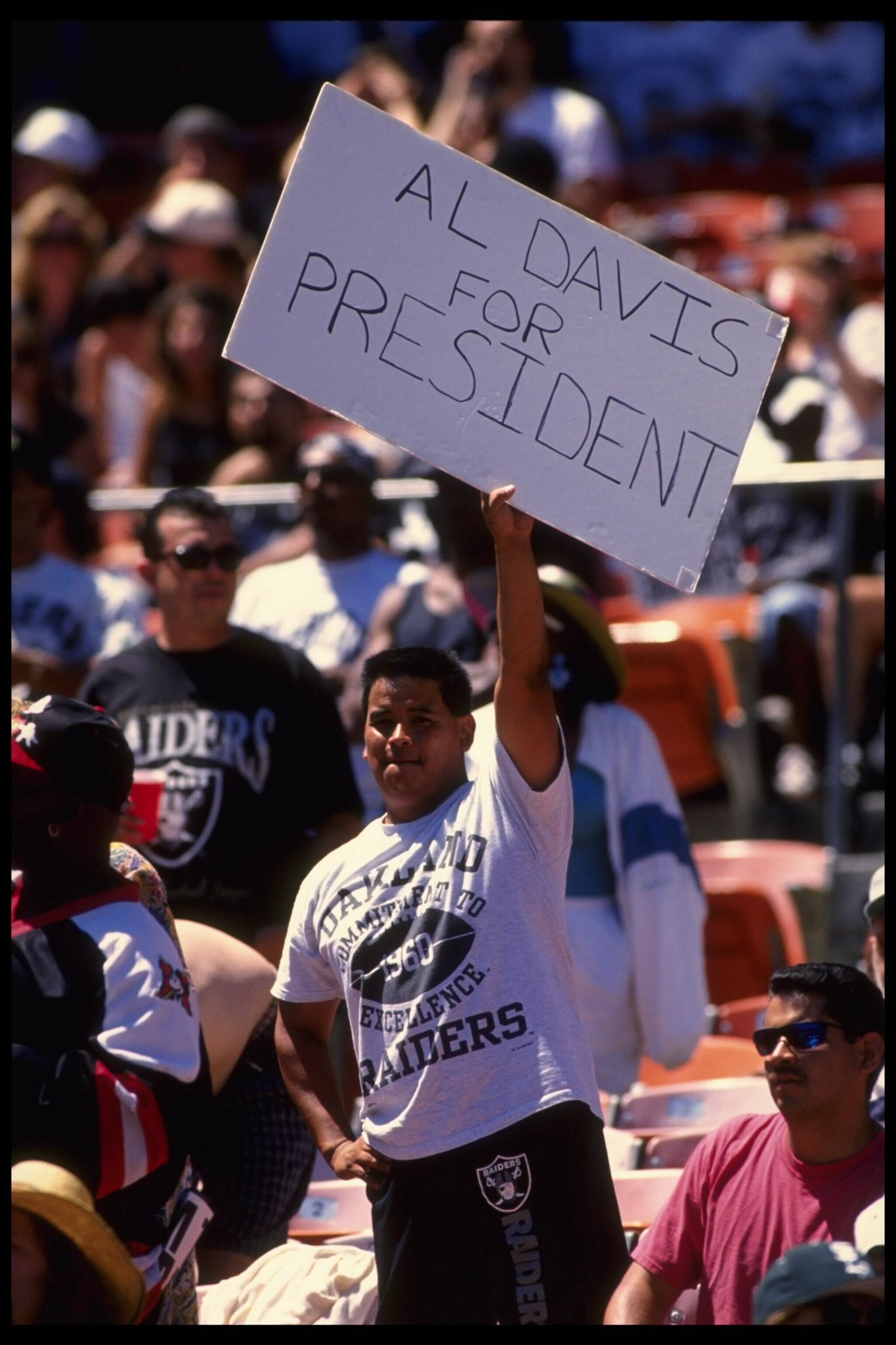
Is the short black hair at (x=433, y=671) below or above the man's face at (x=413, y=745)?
above

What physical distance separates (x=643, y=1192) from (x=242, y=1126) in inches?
31.8

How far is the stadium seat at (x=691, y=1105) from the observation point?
468 centimetres

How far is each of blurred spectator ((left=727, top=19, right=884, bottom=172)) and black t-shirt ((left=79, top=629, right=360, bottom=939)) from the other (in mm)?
7239

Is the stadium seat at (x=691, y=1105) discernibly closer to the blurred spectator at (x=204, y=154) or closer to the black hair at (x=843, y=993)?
the black hair at (x=843, y=993)

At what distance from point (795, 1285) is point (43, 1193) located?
1083 mm

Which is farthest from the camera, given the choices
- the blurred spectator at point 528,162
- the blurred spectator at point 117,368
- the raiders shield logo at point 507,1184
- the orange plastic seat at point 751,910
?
the blurred spectator at point 117,368

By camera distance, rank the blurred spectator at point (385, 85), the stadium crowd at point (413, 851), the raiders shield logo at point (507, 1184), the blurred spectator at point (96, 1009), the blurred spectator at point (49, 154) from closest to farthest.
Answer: the blurred spectator at point (96, 1009) < the stadium crowd at point (413, 851) < the raiders shield logo at point (507, 1184) < the blurred spectator at point (385, 85) < the blurred spectator at point (49, 154)

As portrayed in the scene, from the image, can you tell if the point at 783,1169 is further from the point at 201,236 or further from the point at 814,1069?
the point at 201,236

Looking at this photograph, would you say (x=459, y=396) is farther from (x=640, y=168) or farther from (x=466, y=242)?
(x=640, y=168)

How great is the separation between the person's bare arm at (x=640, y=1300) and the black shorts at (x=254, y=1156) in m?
0.82

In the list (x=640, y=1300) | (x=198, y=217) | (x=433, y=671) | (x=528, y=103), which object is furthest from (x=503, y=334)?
(x=528, y=103)

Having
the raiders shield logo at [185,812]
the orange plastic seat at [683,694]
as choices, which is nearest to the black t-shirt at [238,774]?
the raiders shield logo at [185,812]

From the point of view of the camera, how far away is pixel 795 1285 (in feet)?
Result: 9.75
